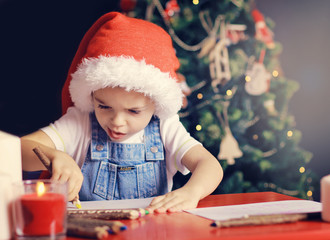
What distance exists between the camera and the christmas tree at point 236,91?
2.35m

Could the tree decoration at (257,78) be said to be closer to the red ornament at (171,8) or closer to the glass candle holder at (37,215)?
the red ornament at (171,8)

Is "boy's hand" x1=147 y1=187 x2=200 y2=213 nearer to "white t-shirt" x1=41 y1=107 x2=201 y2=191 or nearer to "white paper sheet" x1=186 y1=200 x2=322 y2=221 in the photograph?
"white paper sheet" x1=186 y1=200 x2=322 y2=221

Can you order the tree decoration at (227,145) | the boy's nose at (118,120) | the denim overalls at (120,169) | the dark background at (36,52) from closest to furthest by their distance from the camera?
the boy's nose at (118,120) → the denim overalls at (120,169) → the dark background at (36,52) → the tree decoration at (227,145)

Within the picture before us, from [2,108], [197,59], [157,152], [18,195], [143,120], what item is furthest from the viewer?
[197,59]

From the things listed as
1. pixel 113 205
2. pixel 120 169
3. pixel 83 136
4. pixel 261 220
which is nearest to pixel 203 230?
pixel 261 220

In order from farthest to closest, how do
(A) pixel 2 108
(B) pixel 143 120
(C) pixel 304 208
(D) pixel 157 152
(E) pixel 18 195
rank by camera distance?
1. (A) pixel 2 108
2. (D) pixel 157 152
3. (B) pixel 143 120
4. (C) pixel 304 208
5. (E) pixel 18 195

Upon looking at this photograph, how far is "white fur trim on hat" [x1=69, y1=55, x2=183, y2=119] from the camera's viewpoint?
116 cm

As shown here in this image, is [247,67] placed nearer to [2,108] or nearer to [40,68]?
[40,68]

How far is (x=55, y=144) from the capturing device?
1321 mm

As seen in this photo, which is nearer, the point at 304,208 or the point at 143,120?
the point at 304,208

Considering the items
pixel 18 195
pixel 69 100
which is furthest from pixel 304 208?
pixel 69 100

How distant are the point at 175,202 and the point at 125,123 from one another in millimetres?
365

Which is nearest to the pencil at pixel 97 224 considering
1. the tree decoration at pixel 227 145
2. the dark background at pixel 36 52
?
the dark background at pixel 36 52

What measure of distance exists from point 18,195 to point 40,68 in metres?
1.57
